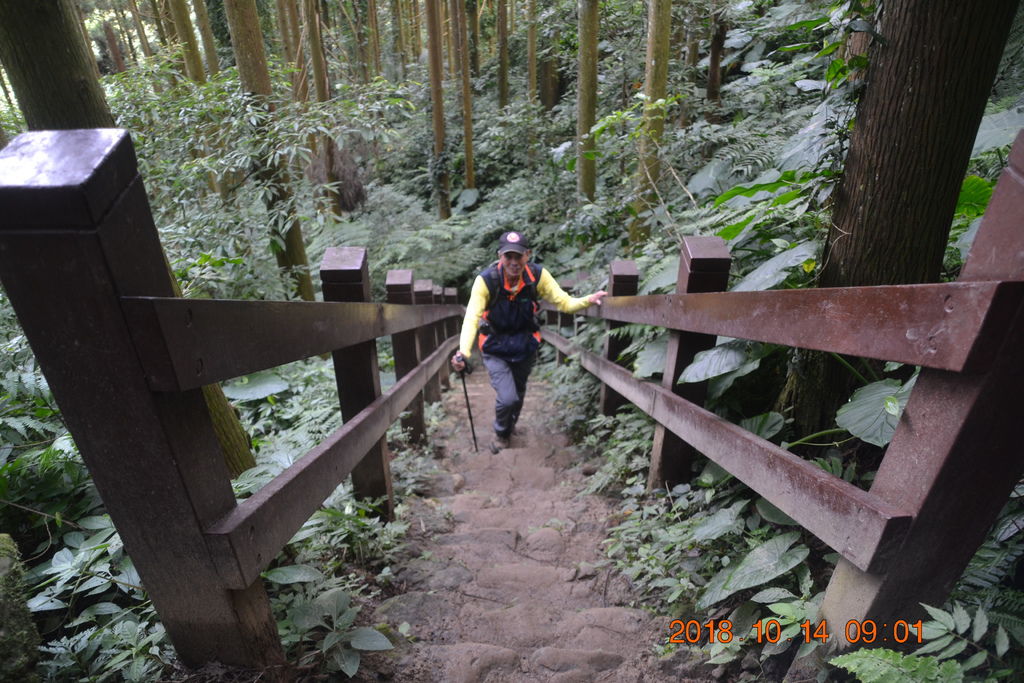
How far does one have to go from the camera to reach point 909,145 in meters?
1.70

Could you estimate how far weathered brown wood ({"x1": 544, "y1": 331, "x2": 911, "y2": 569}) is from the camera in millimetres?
1077

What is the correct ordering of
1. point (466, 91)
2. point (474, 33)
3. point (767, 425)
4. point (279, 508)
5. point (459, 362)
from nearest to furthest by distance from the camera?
point (279, 508)
point (767, 425)
point (459, 362)
point (466, 91)
point (474, 33)

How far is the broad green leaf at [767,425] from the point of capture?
1.95m

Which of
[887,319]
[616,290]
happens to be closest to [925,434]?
[887,319]

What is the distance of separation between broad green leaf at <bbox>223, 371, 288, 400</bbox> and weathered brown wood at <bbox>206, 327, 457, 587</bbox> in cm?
255

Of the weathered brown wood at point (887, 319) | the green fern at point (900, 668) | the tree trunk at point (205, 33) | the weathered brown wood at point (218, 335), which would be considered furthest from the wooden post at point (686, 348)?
the tree trunk at point (205, 33)

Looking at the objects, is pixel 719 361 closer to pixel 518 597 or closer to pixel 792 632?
pixel 792 632

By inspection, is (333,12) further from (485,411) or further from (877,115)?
(877,115)

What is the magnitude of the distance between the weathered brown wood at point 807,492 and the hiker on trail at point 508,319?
8.57 ft

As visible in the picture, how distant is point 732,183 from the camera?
5484 mm

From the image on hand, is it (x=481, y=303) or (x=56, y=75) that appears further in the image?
(x=481, y=303)

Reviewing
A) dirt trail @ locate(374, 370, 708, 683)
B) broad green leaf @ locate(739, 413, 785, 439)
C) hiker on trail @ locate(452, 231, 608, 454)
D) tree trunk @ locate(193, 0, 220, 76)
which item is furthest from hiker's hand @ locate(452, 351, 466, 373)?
tree trunk @ locate(193, 0, 220, 76)

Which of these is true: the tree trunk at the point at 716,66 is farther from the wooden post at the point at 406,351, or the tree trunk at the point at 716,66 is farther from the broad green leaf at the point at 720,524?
the broad green leaf at the point at 720,524

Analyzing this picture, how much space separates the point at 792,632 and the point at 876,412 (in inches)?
26.8
